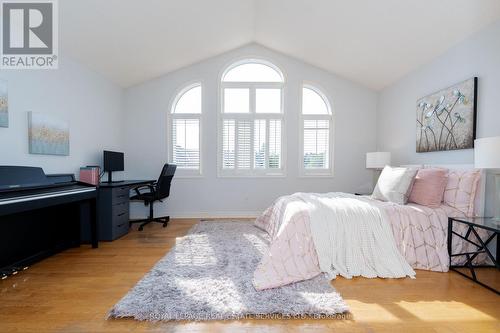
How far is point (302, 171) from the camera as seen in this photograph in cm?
466

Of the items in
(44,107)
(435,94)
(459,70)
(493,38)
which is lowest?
(44,107)

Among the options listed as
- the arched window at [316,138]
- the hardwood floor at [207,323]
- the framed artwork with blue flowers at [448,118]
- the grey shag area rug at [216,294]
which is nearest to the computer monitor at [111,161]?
the hardwood floor at [207,323]

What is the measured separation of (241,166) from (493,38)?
12.2 feet

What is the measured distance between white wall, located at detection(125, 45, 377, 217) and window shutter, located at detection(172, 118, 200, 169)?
0.56ft

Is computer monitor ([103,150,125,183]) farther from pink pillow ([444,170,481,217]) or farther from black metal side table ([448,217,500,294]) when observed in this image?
pink pillow ([444,170,481,217])

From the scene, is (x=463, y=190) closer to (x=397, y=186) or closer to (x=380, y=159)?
(x=397, y=186)

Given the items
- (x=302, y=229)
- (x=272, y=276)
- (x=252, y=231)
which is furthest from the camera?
(x=252, y=231)

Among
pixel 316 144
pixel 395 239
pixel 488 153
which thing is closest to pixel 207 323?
pixel 395 239

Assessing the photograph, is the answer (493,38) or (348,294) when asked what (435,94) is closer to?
(493,38)

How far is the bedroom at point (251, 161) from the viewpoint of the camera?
6.05 feet

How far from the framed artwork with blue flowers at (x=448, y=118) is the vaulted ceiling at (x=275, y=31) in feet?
2.01

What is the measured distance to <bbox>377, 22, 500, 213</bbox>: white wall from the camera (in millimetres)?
2477

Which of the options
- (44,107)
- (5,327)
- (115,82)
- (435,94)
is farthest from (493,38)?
(115,82)
